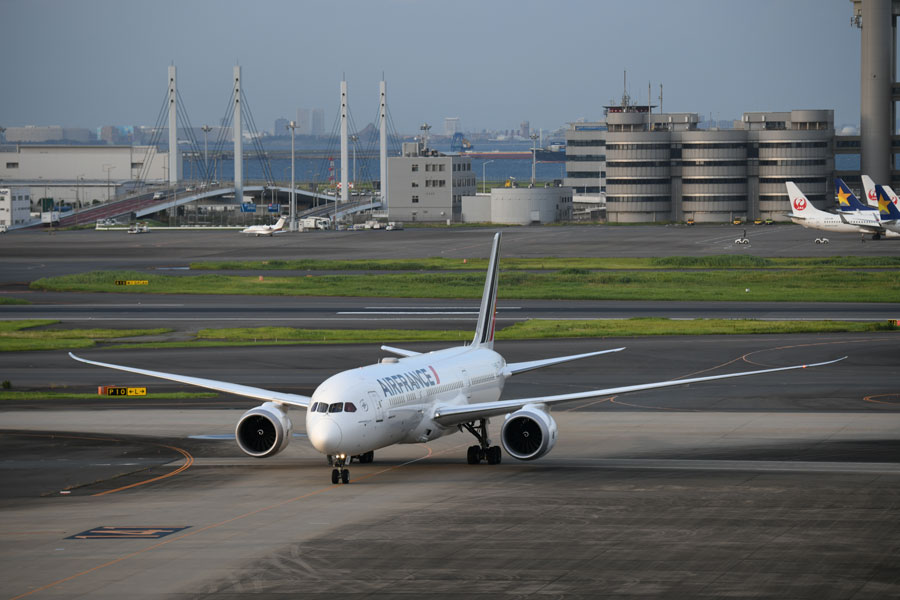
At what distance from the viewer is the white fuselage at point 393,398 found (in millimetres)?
38469

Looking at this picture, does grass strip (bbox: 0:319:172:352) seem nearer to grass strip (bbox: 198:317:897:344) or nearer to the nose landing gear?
grass strip (bbox: 198:317:897:344)

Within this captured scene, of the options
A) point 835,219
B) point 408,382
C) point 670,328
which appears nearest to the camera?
point 408,382

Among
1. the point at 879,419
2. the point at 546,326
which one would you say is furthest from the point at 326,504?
the point at 546,326

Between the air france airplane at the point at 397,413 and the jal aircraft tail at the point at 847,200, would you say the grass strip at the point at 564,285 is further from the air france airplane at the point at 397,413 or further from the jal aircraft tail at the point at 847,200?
the air france airplane at the point at 397,413

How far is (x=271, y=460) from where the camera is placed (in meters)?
46.2

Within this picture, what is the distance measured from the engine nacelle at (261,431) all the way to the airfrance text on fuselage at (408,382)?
12.4 ft

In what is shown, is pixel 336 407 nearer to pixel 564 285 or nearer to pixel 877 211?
pixel 564 285

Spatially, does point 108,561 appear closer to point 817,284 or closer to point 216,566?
point 216,566

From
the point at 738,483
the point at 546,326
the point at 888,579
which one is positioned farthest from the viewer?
the point at 546,326

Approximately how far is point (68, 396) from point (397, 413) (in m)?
27.3

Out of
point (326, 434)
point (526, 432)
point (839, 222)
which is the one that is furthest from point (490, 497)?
point (839, 222)

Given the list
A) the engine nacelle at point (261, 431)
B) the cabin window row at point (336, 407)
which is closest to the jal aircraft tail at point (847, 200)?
the engine nacelle at point (261, 431)

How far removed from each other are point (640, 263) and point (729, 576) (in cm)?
11384

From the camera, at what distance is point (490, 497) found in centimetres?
3812
